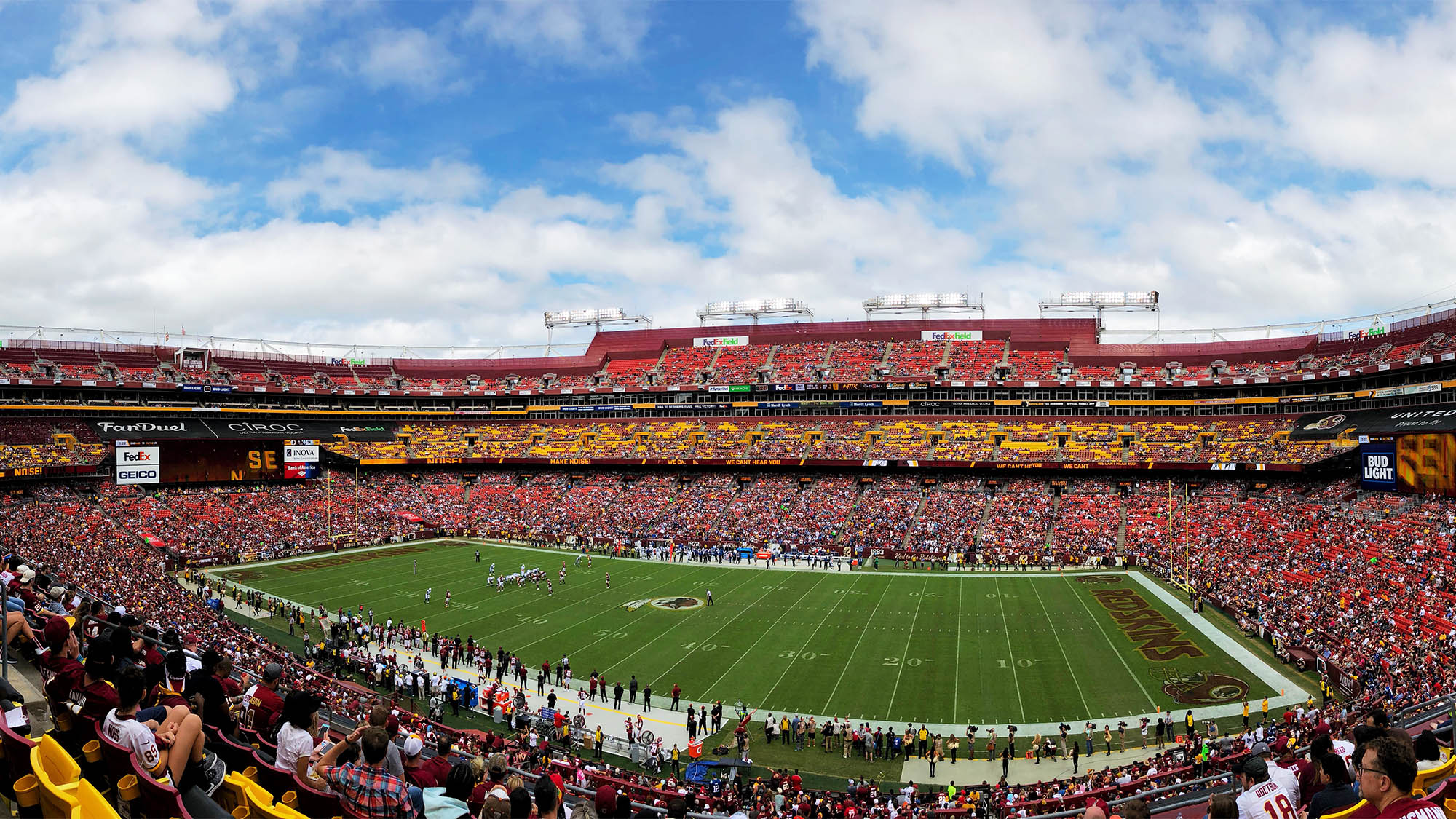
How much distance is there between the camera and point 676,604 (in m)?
36.2

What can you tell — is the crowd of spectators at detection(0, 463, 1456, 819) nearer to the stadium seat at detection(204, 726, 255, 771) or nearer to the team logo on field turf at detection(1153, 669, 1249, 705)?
the stadium seat at detection(204, 726, 255, 771)

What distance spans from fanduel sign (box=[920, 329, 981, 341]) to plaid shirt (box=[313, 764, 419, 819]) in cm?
7488

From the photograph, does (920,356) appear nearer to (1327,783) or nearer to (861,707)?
(861,707)

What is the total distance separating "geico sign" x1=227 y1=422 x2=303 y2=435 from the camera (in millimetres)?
64125

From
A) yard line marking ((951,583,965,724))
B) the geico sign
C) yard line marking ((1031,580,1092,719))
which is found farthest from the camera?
the geico sign

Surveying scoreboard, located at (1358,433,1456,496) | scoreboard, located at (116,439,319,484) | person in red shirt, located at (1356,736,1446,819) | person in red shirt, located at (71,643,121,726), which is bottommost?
scoreboard, located at (116,439,319,484)

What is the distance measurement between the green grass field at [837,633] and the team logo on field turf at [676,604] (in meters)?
0.52

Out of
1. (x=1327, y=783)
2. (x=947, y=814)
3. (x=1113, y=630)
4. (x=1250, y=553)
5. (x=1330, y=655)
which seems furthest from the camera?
(x=1250, y=553)

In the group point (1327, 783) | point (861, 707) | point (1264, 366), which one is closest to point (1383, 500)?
point (1264, 366)

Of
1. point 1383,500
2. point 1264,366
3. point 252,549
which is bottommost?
point 252,549

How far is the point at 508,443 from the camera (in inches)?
2830

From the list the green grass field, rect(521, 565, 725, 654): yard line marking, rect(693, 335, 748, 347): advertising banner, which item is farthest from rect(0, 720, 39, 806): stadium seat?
rect(693, 335, 748, 347): advertising banner

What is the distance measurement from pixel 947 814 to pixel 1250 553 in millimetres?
30458

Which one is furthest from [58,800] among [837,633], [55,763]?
[837,633]
